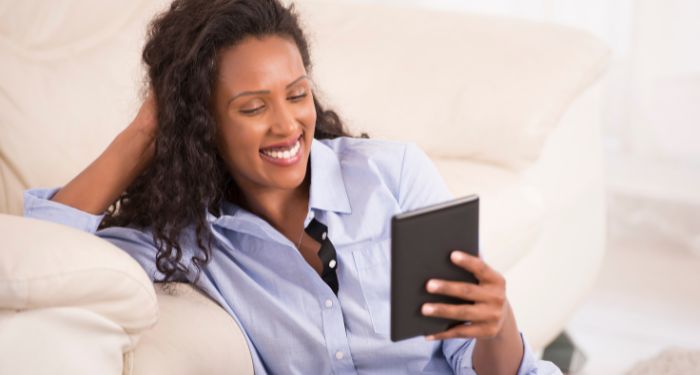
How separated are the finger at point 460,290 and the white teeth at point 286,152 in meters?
0.35

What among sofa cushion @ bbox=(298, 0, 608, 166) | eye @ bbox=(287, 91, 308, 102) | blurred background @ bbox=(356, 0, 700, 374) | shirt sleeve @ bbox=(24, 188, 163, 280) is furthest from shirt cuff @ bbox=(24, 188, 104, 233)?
blurred background @ bbox=(356, 0, 700, 374)

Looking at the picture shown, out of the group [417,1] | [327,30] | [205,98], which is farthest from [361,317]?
[417,1]

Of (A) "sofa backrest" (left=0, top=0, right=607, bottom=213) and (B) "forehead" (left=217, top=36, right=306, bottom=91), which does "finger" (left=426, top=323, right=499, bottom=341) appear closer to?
(B) "forehead" (left=217, top=36, right=306, bottom=91)

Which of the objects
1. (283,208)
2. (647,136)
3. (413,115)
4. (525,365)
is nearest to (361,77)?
(413,115)

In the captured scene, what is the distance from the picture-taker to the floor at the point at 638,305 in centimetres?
271

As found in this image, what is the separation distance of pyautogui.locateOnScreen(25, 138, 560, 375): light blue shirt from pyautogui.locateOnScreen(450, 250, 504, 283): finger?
234 millimetres

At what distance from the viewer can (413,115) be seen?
93.9 inches

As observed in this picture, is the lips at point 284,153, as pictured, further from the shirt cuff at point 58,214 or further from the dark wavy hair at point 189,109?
the shirt cuff at point 58,214

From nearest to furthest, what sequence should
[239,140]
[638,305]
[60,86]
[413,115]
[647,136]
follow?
1. [239,140]
2. [60,86]
3. [413,115]
4. [638,305]
5. [647,136]

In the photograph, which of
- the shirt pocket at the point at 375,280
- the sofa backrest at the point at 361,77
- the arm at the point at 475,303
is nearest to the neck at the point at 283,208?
the shirt pocket at the point at 375,280

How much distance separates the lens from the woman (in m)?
1.54

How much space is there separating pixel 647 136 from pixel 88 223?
240 centimetres

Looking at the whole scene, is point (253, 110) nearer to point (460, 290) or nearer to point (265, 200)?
point (265, 200)

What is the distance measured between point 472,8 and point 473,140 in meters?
1.50
